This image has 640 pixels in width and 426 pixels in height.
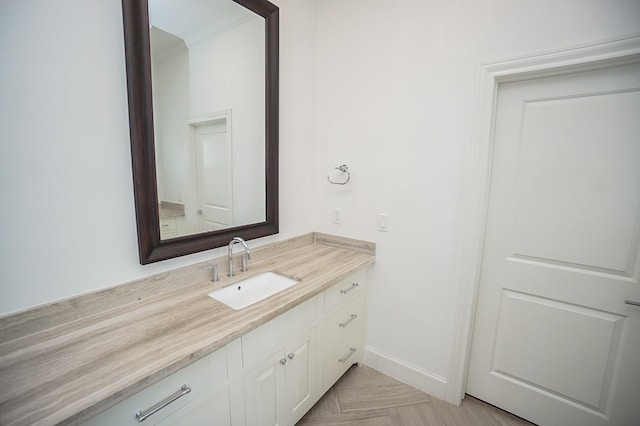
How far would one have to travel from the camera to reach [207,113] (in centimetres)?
146

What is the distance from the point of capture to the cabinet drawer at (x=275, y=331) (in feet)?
3.73

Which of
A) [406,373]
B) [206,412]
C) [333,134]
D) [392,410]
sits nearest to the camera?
[206,412]

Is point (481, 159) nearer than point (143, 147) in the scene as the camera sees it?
No

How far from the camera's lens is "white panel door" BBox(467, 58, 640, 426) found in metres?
1.30

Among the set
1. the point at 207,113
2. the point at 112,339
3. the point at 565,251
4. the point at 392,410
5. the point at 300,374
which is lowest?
the point at 392,410

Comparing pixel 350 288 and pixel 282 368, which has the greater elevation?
pixel 350 288

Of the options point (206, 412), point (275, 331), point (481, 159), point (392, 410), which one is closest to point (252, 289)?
point (275, 331)

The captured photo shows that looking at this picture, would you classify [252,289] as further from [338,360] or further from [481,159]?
[481,159]

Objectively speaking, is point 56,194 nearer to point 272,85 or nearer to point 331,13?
point 272,85

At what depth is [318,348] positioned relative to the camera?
1.55 metres

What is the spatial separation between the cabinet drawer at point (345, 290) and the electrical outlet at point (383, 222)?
336 millimetres

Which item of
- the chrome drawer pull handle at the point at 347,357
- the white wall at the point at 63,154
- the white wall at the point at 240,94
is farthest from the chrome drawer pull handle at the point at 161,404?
the chrome drawer pull handle at the point at 347,357

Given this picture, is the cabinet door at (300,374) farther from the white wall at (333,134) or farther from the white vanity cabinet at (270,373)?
the white wall at (333,134)

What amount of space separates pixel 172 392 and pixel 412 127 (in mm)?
1789
